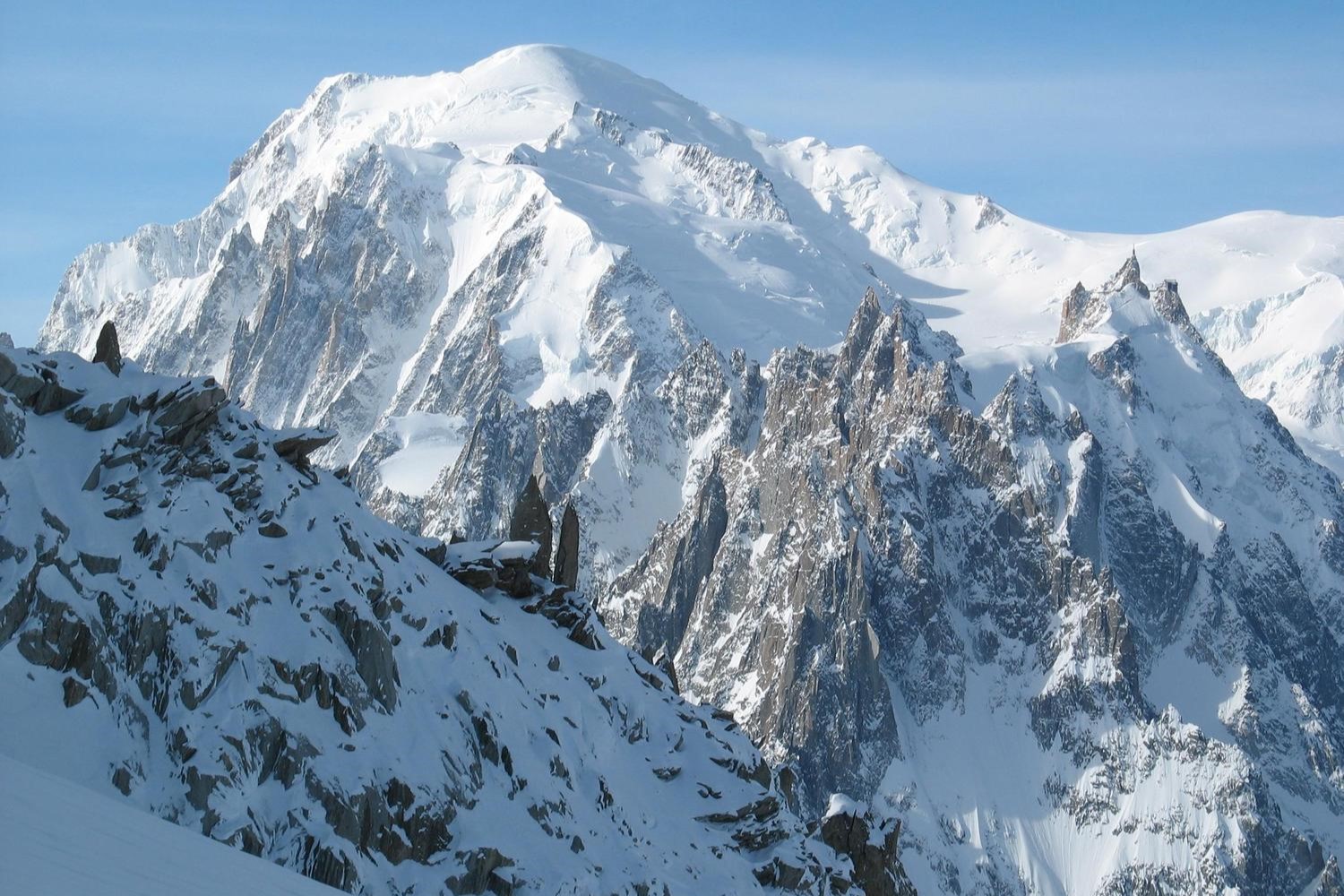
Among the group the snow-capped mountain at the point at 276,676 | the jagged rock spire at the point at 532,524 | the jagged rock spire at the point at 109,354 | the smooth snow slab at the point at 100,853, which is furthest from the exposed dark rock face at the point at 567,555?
the smooth snow slab at the point at 100,853

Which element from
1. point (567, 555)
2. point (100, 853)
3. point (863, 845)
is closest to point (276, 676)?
point (100, 853)

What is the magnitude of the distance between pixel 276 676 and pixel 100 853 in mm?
37734

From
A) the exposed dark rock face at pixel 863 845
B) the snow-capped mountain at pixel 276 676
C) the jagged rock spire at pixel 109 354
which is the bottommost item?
the exposed dark rock face at pixel 863 845

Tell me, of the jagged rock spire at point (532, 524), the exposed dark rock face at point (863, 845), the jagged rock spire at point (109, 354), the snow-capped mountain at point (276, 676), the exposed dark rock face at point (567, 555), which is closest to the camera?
the snow-capped mountain at point (276, 676)

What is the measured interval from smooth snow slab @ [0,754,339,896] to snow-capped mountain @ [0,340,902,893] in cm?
1866

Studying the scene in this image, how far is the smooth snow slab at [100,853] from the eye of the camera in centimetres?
3891

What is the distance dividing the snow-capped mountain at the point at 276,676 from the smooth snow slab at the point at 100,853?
18655 millimetres

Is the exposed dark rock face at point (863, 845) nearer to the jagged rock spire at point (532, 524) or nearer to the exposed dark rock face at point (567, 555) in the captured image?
the exposed dark rock face at point (567, 555)

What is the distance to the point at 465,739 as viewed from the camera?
293ft

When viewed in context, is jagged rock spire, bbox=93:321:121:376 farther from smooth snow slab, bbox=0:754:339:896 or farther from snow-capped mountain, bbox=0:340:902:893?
smooth snow slab, bbox=0:754:339:896

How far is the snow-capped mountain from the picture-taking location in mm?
71750

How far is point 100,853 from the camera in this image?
138 feet

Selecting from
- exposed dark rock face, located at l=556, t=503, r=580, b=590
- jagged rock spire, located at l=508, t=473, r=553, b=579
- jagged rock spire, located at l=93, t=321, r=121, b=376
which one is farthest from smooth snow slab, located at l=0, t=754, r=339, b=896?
exposed dark rock face, located at l=556, t=503, r=580, b=590

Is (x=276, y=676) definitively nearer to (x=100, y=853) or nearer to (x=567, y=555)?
(x=100, y=853)
